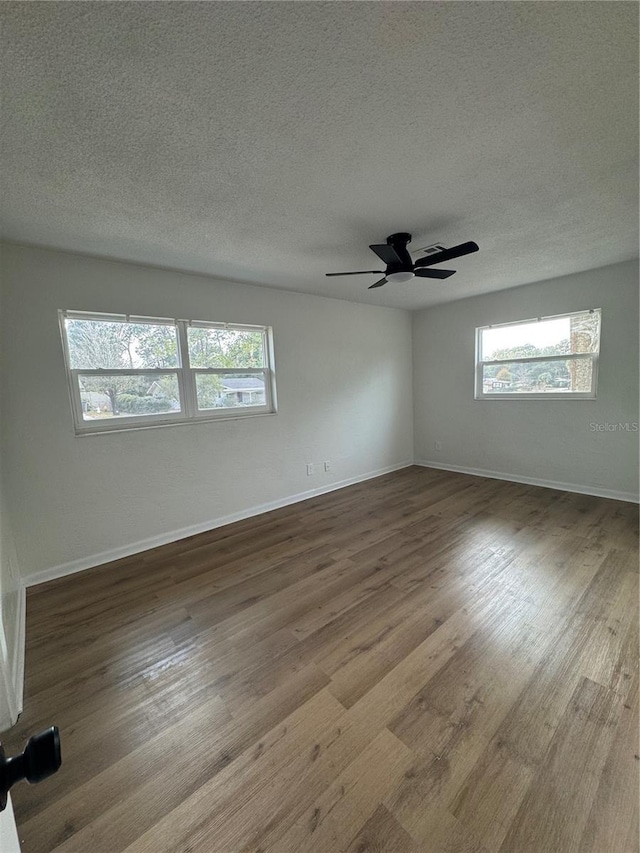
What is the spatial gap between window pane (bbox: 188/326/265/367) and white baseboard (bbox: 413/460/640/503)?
128 inches

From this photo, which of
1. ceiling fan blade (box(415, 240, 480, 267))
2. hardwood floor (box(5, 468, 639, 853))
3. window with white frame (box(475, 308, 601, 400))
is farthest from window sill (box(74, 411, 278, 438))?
window with white frame (box(475, 308, 601, 400))

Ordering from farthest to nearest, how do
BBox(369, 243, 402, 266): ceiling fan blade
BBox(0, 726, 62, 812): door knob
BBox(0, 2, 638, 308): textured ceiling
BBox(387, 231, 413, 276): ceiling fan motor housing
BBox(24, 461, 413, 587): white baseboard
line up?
BBox(24, 461, 413, 587): white baseboard → BBox(387, 231, 413, 276): ceiling fan motor housing → BBox(369, 243, 402, 266): ceiling fan blade → BBox(0, 2, 638, 308): textured ceiling → BBox(0, 726, 62, 812): door knob

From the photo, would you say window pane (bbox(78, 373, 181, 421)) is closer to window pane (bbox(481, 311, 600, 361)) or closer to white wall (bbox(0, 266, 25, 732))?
white wall (bbox(0, 266, 25, 732))

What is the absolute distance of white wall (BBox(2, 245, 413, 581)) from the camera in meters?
2.41

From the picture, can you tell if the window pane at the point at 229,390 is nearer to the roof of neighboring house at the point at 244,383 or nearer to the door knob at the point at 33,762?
the roof of neighboring house at the point at 244,383

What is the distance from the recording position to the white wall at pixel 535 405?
11.5 feet

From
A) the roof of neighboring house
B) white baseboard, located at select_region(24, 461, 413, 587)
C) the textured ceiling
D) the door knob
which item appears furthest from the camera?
the roof of neighboring house

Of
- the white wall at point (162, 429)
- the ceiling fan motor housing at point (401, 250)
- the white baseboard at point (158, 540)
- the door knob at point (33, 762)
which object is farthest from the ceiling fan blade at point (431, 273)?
the door knob at point (33, 762)

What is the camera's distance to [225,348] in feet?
11.2

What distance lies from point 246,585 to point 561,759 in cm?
181

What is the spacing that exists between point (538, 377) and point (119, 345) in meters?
4.62

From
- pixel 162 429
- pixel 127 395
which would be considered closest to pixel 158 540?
pixel 162 429

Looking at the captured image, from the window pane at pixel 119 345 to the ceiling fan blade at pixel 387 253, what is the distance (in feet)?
6.44

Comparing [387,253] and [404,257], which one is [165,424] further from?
[404,257]
